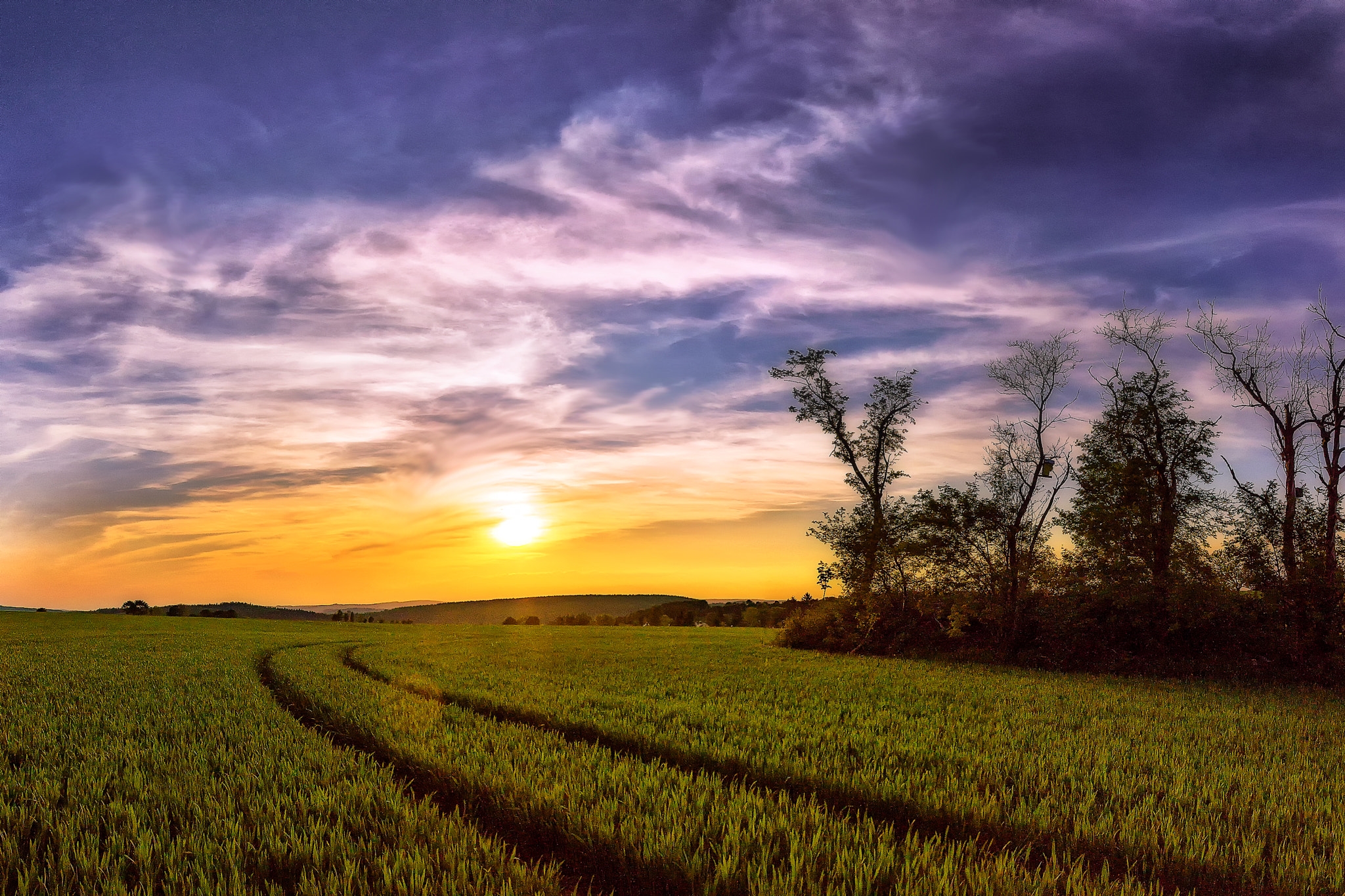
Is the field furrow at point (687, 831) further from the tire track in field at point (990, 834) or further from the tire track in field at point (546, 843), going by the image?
the tire track in field at point (990, 834)

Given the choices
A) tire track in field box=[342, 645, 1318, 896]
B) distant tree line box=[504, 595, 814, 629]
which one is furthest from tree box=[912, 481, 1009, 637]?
distant tree line box=[504, 595, 814, 629]

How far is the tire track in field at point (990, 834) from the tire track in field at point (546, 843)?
194cm

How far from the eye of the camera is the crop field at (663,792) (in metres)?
5.08

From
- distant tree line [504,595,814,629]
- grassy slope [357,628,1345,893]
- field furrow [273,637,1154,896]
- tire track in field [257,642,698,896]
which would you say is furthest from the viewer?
distant tree line [504,595,814,629]

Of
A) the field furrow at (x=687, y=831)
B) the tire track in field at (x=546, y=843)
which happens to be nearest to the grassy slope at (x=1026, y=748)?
the field furrow at (x=687, y=831)

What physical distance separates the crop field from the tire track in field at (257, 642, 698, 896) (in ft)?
0.10

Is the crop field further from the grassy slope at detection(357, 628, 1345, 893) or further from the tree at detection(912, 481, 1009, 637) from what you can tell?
the tree at detection(912, 481, 1009, 637)

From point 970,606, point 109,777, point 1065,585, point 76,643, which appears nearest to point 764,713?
point 109,777

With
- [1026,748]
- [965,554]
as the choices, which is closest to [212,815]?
[1026,748]

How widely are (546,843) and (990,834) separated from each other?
420 cm

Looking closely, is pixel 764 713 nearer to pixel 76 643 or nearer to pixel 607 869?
pixel 607 869

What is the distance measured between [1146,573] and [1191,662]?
3.36 metres

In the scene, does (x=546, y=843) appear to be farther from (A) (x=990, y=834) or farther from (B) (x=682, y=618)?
(B) (x=682, y=618)

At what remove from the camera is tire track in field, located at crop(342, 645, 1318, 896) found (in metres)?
5.33
